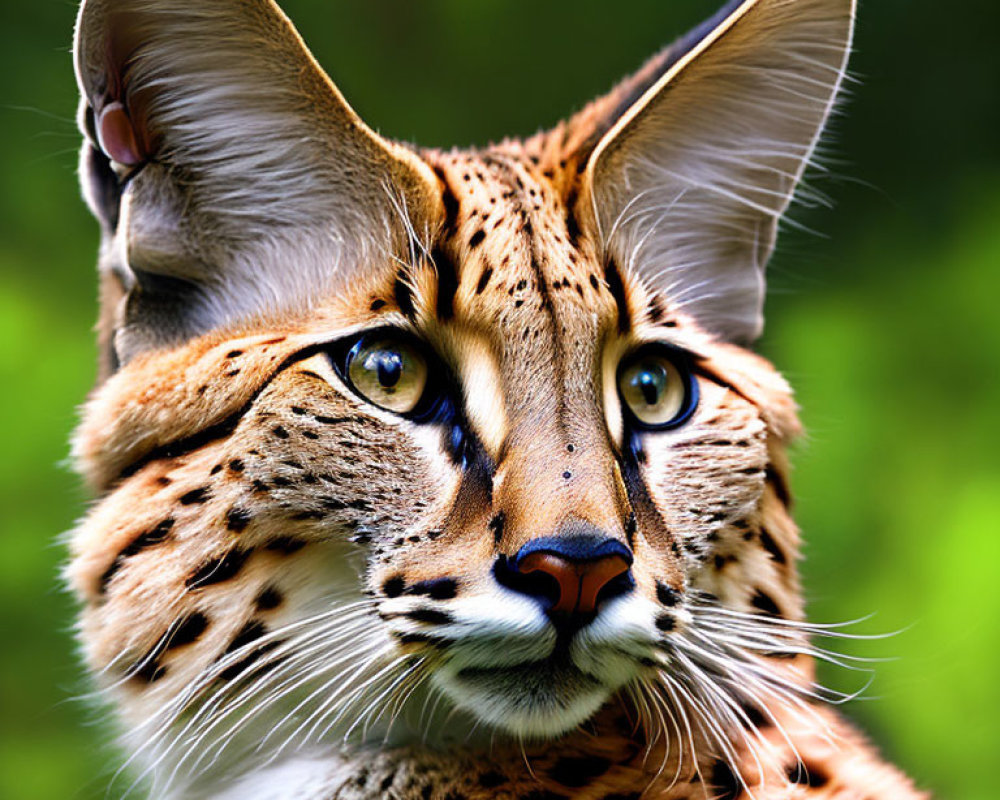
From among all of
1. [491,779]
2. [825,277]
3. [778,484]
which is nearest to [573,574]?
[491,779]

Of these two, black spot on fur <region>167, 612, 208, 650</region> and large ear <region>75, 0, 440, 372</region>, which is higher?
large ear <region>75, 0, 440, 372</region>

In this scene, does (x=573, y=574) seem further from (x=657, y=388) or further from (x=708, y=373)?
(x=708, y=373)

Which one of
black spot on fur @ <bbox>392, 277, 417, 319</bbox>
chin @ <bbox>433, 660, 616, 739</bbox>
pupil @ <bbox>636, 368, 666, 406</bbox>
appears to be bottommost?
chin @ <bbox>433, 660, 616, 739</bbox>

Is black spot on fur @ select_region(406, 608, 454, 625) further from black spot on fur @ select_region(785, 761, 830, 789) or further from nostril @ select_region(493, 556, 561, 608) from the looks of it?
black spot on fur @ select_region(785, 761, 830, 789)

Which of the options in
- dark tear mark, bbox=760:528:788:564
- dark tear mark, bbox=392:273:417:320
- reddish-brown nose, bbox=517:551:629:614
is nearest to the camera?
reddish-brown nose, bbox=517:551:629:614

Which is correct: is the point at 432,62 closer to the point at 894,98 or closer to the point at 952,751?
the point at 894,98

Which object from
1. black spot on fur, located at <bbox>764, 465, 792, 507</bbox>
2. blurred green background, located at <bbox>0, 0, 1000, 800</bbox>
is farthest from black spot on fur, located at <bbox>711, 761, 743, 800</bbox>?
blurred green background, located at <bbox>0, 0, 1000, 800</bbox>
